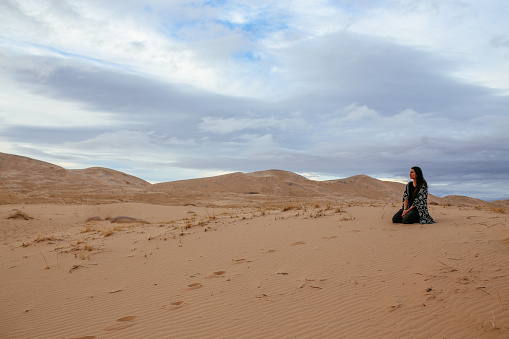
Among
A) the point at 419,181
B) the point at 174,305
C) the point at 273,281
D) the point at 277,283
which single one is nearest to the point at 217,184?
the point at 419,181

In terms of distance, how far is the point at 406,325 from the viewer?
161 inches

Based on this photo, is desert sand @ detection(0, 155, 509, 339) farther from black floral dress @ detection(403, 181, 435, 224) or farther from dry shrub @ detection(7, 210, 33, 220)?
dry shrub @ detection(7, 210, 33, 220)

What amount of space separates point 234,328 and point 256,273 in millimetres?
2183

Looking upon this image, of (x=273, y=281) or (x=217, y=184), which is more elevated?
(x=217, y=184)

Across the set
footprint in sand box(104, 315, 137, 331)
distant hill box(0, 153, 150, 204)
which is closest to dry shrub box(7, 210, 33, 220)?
footprint in sand box(104, 315, 137, 331)

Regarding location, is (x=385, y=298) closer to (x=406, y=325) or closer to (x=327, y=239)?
(x=406, y=325)

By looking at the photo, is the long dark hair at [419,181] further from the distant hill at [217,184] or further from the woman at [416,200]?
the distant hill at [217,184]

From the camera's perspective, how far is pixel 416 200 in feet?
30.6

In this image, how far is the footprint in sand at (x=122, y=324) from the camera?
190 inches

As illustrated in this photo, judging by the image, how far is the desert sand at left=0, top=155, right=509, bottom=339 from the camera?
14.4ft

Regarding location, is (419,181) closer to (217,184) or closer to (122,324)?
(122,324)

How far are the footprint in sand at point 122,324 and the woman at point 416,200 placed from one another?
7.18m

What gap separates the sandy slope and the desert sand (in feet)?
0.08

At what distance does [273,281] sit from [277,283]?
138mm
